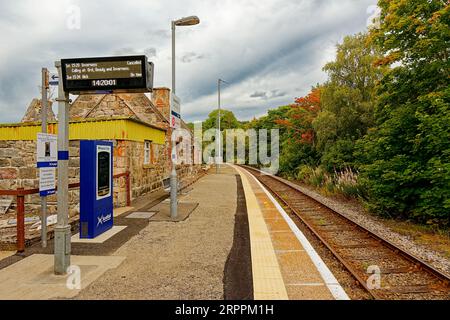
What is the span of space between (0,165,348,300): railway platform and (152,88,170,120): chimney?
38.8ft

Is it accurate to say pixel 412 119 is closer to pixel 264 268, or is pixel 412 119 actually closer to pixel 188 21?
pixel 264 268

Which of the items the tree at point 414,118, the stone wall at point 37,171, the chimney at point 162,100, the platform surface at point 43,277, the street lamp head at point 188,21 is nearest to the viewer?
the platform surface at point 43,277

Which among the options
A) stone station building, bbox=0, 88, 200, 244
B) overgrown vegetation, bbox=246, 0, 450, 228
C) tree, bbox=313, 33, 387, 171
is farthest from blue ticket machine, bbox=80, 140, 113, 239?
tree, bbox=313, 33, 387, 171

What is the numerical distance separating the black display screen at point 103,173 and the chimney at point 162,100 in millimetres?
11523

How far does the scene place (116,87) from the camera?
4.35m

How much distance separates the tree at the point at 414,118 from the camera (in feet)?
23.2

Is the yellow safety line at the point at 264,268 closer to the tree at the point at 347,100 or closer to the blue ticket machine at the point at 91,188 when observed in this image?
the blue ticket machine at the point at 91,188

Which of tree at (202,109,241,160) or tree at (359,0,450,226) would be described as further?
tree at (202,109,241,160)

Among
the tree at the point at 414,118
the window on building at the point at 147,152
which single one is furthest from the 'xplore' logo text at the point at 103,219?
the tree at the point at 414,118

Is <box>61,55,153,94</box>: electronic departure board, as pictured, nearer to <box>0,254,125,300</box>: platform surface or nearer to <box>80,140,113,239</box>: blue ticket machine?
<box>80,140,113,239</box>: blue ticket machine

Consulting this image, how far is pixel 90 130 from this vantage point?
1009 centimetres

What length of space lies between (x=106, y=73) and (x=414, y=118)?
334 inches

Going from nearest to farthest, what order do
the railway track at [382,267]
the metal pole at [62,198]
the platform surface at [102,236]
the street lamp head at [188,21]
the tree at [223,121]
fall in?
the railway track at [382,267], the metal pole at [62,198], the platform surface at [102,236], the street lamp head at [188,21], the tree at [223,121]

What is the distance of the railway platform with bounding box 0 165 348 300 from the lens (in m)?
3.75
